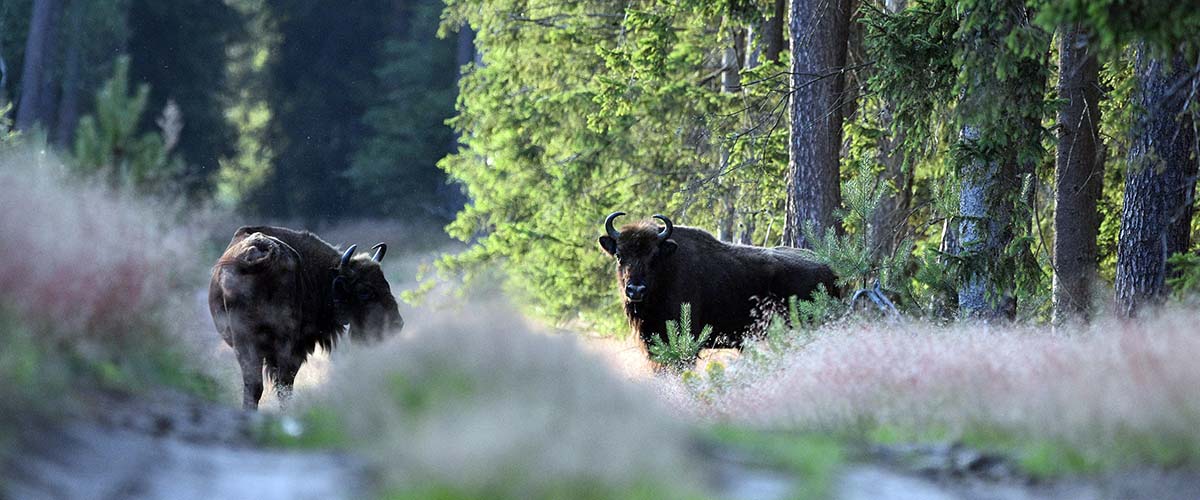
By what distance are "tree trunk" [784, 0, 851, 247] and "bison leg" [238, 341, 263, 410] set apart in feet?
23.8

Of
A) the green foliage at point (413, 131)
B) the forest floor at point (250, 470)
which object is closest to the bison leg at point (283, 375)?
the forest floor at point (250, 470)

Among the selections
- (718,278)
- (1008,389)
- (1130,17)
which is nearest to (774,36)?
(718,278)

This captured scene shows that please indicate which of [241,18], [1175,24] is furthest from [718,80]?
[241,18]

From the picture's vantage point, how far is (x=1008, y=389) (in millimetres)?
7551

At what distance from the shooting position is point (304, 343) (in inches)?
483

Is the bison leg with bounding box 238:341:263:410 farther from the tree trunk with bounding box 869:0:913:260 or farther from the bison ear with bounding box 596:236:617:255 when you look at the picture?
the tree trunk with bounding box 869:0:913:260

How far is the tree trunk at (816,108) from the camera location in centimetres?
1538

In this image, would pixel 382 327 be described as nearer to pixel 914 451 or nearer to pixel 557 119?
pixel 914 451

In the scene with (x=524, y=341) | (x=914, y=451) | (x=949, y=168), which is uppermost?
(x=949, y=168)

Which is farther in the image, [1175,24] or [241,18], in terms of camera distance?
[241,18]

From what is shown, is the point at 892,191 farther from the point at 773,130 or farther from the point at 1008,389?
the point at 1008,389

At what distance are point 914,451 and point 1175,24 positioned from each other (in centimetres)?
375

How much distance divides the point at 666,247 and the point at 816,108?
307cm

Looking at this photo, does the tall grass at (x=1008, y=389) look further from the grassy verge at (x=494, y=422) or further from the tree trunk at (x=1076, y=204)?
the tree trunk at (x=1076, y=204)
